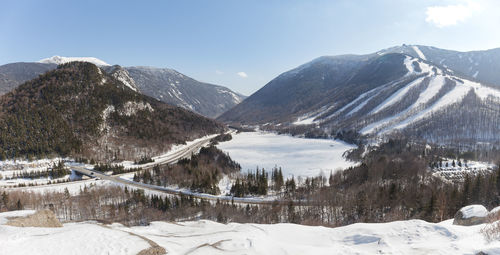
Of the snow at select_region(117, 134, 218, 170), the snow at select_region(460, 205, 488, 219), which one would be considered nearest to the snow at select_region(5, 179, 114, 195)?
the snow at select_region(117, 134, 218, 170)

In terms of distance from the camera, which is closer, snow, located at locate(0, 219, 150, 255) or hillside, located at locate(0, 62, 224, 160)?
snow, located at locate(0, 219, 150, 255)

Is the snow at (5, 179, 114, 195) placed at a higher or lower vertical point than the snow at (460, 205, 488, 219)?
lower

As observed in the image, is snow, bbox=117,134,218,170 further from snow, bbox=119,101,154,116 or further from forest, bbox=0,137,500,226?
snow, bbox=119,101,154,116

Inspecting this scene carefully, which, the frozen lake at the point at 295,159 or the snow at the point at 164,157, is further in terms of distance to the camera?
the frozen lake at the point at 295,159

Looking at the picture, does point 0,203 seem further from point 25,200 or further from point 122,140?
point 122,140

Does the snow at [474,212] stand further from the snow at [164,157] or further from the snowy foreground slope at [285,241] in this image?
the snow at [164,157]

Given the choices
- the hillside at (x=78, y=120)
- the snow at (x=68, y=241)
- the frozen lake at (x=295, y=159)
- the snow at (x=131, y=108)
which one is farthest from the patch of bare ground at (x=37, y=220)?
the snow at (x=131, y=108)
